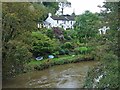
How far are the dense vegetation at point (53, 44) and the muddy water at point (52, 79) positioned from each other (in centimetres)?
48

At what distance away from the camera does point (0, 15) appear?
10453 millimetres

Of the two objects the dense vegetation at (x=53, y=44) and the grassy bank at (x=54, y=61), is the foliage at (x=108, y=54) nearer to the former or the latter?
the dense vegetation at (x=53, y=44)

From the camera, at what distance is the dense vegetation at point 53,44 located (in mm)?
6539

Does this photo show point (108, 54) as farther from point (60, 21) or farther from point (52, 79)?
point (60, 21)

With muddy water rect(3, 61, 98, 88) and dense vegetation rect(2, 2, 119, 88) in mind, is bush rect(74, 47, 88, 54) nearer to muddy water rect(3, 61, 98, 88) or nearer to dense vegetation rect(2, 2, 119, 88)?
dense vegetation rect(2, 2, 119, 88)

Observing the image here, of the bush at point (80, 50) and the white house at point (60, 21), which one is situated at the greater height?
the white house at point (60, 21)

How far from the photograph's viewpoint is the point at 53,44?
18.5 m

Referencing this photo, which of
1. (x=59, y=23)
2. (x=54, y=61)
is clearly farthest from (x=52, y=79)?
(x=59, y=23)

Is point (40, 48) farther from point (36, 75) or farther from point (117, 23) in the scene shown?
point (117, 23)

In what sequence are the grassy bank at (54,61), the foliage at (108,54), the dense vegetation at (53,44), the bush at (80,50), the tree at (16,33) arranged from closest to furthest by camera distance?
the foliage at (108,54)
the dense vegetation at (53,44)
the tree at (16,33)
the grassy bank at (54,61)
the bush at (80,50)

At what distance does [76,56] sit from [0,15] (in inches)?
323

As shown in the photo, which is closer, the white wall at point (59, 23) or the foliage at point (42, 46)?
the foliage at point (42, 46)

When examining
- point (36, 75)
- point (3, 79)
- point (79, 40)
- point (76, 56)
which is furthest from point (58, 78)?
point (79, 40)

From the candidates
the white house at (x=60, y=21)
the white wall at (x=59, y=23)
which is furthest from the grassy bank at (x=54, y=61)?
the white house at (x=60, y=21)
